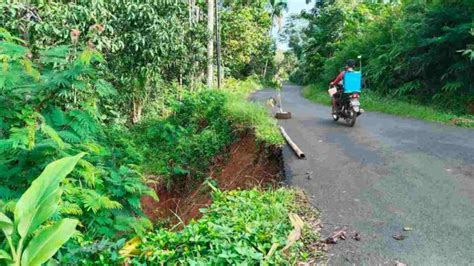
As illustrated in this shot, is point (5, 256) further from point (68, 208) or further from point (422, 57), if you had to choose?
point (422, 57)

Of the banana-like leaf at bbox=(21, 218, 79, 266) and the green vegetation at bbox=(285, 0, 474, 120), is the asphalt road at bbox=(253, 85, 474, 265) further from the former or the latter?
the green vegetation at bbox=(285, 0, 474, 120)

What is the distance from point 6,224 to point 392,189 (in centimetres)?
439

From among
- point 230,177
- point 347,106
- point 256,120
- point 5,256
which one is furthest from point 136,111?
point 5,256

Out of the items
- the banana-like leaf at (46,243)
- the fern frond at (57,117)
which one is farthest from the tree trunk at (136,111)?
the banana-like leaf at (46,243)

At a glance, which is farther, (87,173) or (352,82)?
(352,82)

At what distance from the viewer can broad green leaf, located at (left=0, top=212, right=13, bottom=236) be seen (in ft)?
8.32

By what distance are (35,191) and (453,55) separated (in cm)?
1370

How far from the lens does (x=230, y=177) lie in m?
7.84

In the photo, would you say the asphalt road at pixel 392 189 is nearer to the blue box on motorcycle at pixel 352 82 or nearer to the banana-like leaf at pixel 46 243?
the blue box on motorcycle at pixel 352 82

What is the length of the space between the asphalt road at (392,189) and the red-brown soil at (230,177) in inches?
15.3

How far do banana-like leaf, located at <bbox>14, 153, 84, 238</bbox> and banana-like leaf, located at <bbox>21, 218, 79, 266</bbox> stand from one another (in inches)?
3.2

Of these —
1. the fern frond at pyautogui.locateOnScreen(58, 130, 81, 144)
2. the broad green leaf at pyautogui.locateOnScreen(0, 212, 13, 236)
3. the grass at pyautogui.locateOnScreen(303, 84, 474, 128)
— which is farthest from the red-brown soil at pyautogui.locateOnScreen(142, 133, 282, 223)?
the grass at pyautogui.locateOnScreen(303, 84, 474, 128)

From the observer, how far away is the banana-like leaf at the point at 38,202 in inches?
102

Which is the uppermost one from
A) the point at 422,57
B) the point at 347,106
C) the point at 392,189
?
the point at 422,57
